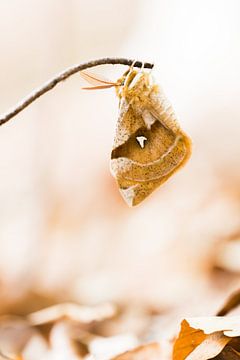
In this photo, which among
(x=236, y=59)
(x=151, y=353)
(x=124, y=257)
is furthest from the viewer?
(x=236, y=59)

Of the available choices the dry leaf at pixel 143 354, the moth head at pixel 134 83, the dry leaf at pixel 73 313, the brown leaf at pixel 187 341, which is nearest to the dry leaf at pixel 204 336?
the brown leaf at pixel 187 341

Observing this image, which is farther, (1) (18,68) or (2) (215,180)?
(1) (18,68)

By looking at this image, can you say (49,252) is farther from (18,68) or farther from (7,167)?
(18,68)

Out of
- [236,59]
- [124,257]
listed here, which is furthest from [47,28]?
[124,257]

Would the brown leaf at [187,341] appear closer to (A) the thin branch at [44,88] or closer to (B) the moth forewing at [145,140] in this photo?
(B) the moth forewing at [145,140]

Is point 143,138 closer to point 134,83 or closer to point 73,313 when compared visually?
point 134,83

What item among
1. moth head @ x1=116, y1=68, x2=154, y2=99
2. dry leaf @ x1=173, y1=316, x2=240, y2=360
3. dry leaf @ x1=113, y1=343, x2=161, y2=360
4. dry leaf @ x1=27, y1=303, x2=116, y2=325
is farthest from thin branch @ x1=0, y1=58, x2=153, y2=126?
dry leaf @ x1=27, y1=303, x2=116, y2=325

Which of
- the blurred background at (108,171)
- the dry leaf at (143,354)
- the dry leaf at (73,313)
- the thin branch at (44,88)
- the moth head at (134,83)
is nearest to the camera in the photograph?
the thin branch at (44,88)
